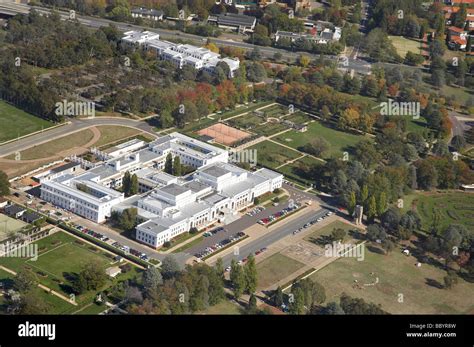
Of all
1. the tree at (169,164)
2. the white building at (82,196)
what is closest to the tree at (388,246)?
the tree at (169,164)

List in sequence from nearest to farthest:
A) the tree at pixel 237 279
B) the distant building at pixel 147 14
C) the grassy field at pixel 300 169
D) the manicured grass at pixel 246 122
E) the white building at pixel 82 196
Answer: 1. the tree at pixel 237 279
2. the white building at pixel 82 196
3. the grassy field at pixel 300 169
4. the manicured grass at pixel 246 122
5. the distant building at pixel 147 14

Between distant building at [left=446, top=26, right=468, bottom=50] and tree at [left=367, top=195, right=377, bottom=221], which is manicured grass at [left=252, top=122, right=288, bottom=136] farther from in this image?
distant building at [left=446, top=26, right=468, bottom=50]

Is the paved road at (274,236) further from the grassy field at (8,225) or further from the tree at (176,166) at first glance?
the grassy field at (8,225)

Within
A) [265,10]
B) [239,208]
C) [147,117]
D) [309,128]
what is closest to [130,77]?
[147,117]

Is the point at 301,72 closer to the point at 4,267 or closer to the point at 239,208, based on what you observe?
the point at 239,208

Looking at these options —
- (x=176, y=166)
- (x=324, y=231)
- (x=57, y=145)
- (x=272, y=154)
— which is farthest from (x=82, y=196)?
(x=272, y=154)

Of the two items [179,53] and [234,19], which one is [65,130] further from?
[234,19]
